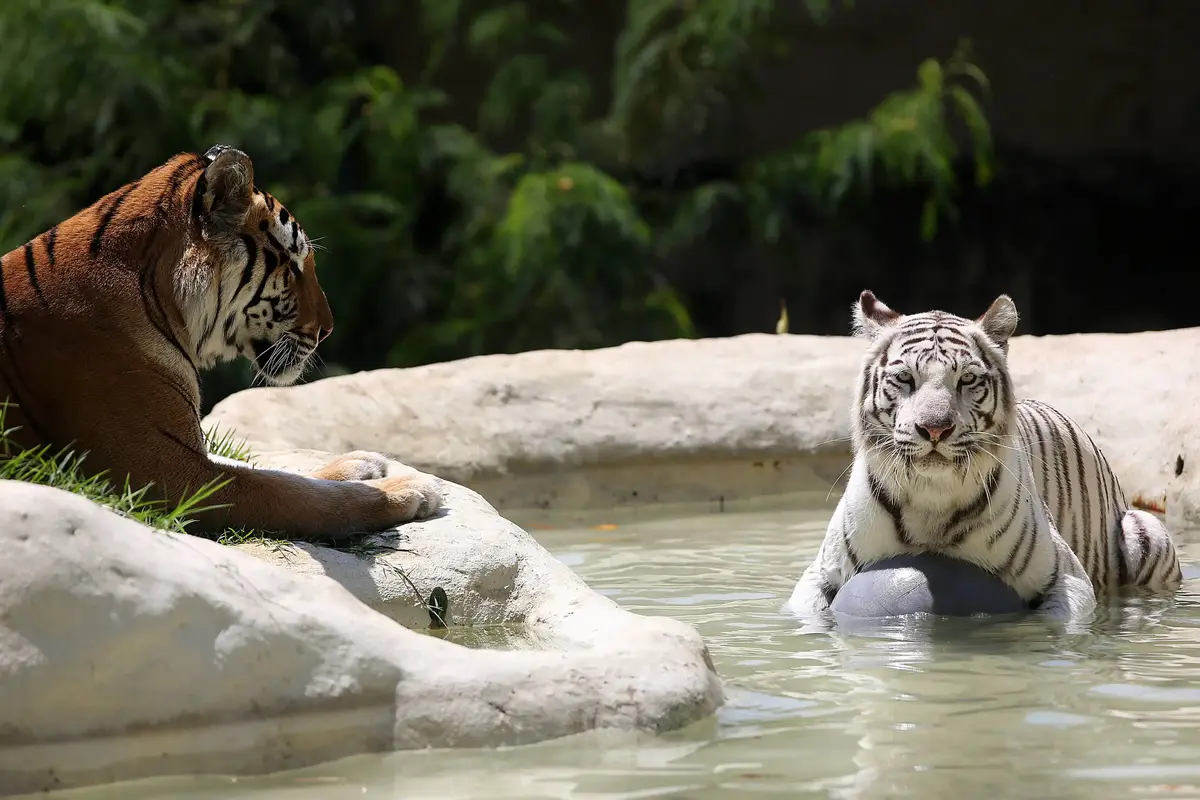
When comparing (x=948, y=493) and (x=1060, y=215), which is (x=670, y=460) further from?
(x=1060, y=215)

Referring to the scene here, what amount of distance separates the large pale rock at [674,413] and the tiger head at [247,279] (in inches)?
102

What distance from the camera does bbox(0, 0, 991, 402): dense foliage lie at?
976cm

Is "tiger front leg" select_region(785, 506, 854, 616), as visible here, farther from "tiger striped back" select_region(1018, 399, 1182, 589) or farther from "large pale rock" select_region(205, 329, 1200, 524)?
"large pale rock" select_region(205, 329, 1200, 524)

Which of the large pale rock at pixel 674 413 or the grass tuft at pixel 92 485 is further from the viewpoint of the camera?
the large pale rock at pixel 674 413

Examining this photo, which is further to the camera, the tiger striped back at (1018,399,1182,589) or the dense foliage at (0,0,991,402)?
the dense foliage at (0,0,991,402)

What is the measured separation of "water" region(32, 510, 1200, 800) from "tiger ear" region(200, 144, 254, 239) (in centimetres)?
116

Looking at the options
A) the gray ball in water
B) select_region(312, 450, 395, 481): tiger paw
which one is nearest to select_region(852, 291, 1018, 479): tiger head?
the gray ball in water

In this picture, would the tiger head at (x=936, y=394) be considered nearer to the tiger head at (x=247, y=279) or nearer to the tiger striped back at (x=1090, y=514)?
the tiger striped back at (x=1090, y=514)

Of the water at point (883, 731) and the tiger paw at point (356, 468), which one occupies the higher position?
the tiger paw at point (356, 468)

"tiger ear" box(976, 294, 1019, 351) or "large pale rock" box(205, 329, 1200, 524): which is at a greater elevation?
"tiger ear" box(976, 294, 1019, 351)

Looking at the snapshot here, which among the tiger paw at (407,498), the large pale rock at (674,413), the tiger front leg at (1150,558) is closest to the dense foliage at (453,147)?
the large pale rock at (674,413)

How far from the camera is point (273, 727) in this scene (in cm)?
292

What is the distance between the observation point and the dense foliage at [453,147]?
9.76 meters

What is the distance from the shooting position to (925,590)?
14.7 ft
